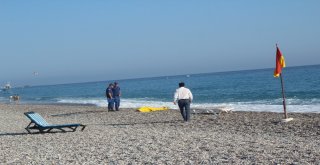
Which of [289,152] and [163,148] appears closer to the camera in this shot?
[289,152]

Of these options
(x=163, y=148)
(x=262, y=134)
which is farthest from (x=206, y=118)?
(x=163, y=148)

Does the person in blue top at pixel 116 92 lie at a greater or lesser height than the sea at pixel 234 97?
greater

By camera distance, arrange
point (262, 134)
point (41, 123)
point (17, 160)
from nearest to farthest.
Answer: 1. point (17, 160)
2. point (262, 134)
3. point (41, 123)

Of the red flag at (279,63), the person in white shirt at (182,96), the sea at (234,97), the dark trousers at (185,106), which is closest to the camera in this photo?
the red flag at (279,63)

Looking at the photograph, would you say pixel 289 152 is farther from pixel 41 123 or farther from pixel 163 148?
pixel 41 123

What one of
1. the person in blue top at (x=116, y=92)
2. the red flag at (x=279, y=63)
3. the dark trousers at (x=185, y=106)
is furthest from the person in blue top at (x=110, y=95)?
the red flag at (x=279, y=63)

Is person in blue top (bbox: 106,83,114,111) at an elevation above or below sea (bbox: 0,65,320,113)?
above

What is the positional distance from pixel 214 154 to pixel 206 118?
8.66m

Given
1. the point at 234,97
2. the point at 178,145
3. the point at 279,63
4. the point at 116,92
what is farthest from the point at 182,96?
the point at 234,97

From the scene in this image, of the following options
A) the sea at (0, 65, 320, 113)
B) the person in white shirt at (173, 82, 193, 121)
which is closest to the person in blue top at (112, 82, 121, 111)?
the sea at (0, 65, 320, 113)

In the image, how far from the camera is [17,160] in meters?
9.24

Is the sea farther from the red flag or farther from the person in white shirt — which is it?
the red flag

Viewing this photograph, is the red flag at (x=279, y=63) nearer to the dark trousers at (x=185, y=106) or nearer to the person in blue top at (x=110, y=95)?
the dark trousers at (x=185, y=106)

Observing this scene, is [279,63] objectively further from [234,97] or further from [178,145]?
[234,97]
